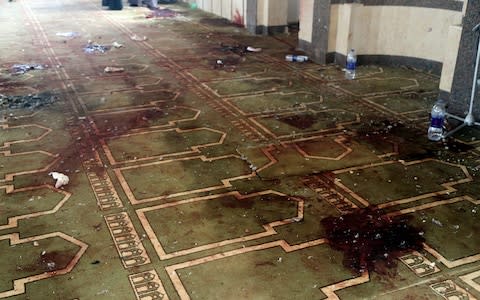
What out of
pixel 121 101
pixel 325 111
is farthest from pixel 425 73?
pixel 121 101

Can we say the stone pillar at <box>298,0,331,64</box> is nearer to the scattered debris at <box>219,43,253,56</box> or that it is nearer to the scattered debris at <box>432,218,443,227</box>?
the scattered debris at <box>219,43,253,56</box>

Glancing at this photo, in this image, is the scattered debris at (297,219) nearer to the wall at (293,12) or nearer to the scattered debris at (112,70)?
the scattered debris at (112,70)

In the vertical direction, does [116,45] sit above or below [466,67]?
below

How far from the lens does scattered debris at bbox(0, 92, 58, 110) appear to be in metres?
6.66

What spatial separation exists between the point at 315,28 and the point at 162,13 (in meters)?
6.24

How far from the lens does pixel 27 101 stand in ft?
22.4

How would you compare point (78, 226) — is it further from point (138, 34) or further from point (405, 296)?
point (138, 34)

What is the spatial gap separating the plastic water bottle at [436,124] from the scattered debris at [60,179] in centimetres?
380

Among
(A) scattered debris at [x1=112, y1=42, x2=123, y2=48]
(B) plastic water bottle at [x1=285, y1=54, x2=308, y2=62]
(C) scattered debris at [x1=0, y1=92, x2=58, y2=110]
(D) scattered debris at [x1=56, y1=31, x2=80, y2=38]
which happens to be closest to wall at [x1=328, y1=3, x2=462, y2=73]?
(B) plastic water bottle at [x1=285, y1=54, x2=308, y2=62]

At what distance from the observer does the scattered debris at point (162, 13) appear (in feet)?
44.8

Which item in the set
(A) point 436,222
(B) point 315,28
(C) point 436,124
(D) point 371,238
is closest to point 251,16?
(B) point 315,28

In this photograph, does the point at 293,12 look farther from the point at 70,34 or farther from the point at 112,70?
the point at 112,70

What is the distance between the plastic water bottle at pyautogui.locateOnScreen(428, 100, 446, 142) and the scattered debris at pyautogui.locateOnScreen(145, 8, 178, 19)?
30.3ft

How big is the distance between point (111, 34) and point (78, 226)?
802cm
